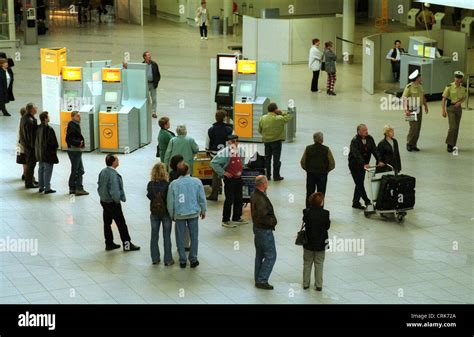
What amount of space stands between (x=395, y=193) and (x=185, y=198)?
380 cm

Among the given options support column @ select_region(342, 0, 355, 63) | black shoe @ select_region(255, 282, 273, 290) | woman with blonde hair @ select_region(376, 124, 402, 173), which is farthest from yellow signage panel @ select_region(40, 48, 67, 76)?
support column @ select_region(342, 0, 355, 63)

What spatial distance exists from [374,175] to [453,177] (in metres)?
2.94

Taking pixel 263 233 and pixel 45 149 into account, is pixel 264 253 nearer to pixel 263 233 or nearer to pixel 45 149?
pixel 263 233

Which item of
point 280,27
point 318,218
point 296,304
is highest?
point 280,27

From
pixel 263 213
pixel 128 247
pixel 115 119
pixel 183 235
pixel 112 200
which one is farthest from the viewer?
pixel 115 119

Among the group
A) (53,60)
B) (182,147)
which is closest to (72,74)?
(53,60)

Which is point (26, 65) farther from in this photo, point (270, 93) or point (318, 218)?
point (318, 218)

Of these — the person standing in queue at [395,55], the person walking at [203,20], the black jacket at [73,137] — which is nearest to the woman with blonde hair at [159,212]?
the black jacket at [73,137]

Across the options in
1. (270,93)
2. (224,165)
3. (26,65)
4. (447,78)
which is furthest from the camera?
(26,65)

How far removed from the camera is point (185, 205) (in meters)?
13.5

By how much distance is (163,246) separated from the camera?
1432 cm

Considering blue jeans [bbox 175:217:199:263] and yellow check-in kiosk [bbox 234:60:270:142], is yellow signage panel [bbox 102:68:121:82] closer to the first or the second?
yellow check-in kiosk [bbox 234:60:270:142]

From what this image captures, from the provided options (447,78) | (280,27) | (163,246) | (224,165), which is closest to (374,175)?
(224,165)

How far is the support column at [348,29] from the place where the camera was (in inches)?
1282
